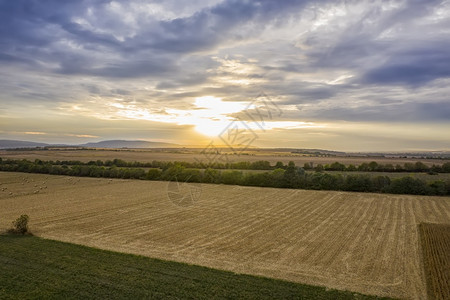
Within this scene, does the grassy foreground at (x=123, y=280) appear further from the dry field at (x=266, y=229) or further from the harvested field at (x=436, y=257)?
the harvested field at (x=436, y=257)

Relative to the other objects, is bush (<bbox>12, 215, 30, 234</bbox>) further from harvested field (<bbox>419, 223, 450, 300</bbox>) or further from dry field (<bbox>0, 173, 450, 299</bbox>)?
harvested field (<bbox>419, 223, 450, 300</bbox>)

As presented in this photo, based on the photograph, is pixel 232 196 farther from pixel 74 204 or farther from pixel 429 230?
pixel 429 230

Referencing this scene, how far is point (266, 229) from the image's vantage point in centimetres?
2566

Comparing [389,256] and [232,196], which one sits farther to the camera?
[232,196]

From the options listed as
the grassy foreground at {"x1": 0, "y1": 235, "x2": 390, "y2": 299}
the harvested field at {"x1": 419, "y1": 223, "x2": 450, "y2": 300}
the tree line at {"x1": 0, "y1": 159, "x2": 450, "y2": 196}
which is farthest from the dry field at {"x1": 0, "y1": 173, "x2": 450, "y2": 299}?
the tree line at {"x1": 0, "y1": 159, "x2": 450, "y2": 196}

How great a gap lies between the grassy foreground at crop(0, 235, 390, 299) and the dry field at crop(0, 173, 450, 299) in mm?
1400

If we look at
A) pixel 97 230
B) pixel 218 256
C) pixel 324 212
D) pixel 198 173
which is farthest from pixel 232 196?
pixel 218 256

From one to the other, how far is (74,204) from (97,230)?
13.3 metres

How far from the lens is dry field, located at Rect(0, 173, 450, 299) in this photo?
16.9 m

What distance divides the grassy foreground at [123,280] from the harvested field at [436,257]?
4125 millimetres

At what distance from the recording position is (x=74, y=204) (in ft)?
118

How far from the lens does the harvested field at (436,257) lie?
14.5m

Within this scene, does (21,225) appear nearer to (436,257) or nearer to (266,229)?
(266,229)

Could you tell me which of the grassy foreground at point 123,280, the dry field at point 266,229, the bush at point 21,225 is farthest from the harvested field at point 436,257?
the bush at point 21,225
